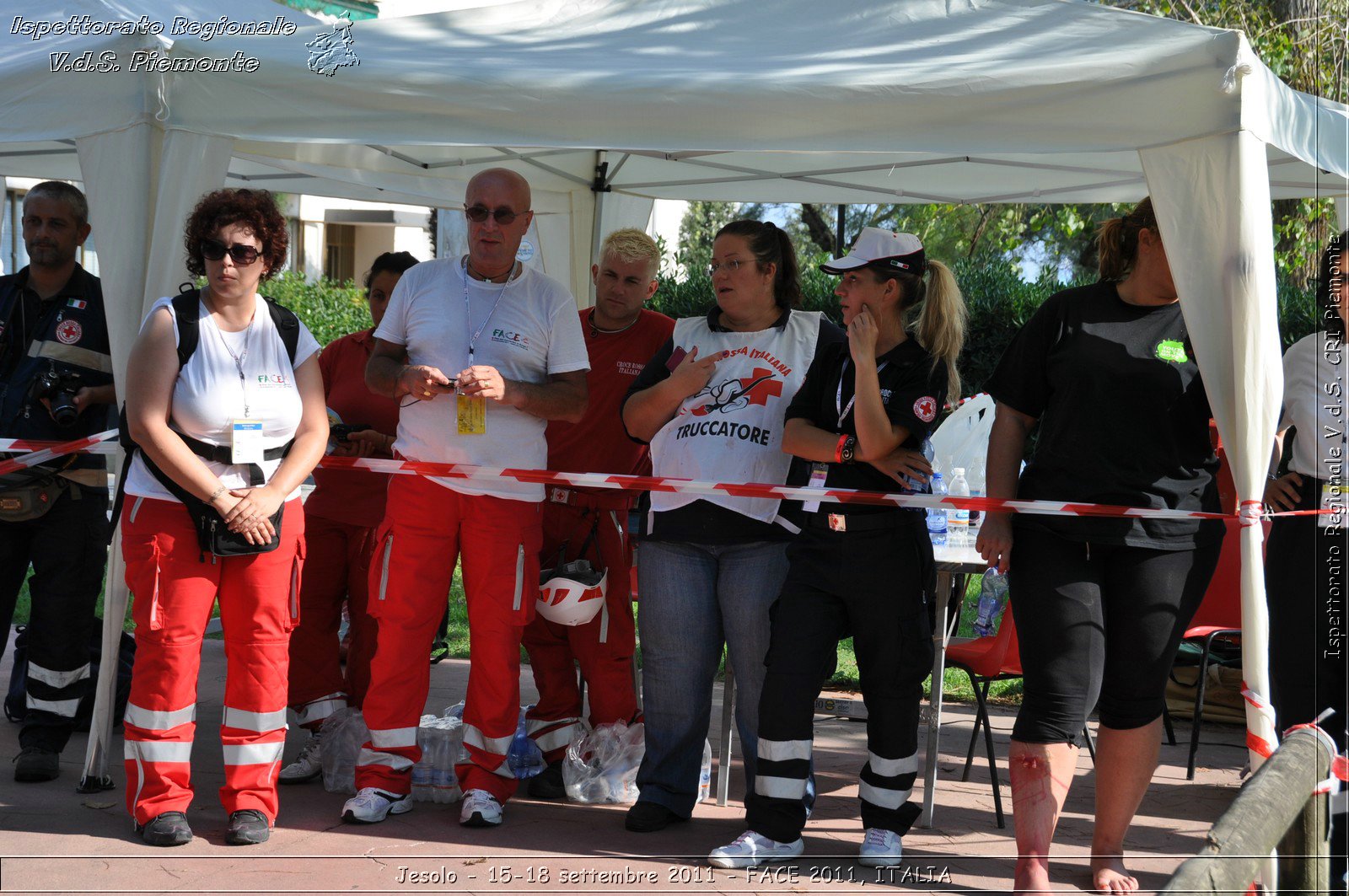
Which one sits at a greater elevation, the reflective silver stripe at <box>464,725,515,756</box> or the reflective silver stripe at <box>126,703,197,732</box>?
the reflective silver stripe at <box>126,703,197,732</box>

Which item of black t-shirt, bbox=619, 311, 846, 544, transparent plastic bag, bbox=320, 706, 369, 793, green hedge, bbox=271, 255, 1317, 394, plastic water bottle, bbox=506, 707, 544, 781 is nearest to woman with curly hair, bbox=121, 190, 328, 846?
transparent plastic bag, bbox=320, 706, 369, 793

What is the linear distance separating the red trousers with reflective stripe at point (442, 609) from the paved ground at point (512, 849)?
0.83 feet

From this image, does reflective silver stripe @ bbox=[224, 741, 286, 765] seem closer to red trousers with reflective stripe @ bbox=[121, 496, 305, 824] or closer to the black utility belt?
red trousers with reflective stripe @ bbox=[121, 496, 305, 824]

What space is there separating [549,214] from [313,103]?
2.89 m

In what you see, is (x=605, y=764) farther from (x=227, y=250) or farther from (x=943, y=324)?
(x=227, y=250)

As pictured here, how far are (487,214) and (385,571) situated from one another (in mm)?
1257

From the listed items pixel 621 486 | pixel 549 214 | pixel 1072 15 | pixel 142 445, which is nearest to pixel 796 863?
pixel 621 486

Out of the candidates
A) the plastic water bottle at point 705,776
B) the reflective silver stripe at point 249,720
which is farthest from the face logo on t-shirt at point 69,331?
the plastic water bottle at point 705,776

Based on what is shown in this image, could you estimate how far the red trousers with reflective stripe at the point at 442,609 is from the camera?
163 inches

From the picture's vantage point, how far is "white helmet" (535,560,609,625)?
4.37m

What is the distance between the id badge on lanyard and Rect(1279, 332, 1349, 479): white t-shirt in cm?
338

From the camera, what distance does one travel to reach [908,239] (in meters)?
3.95

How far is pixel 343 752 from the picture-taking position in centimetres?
459

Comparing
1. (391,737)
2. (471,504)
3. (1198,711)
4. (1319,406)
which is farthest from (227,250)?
(1198,711)
